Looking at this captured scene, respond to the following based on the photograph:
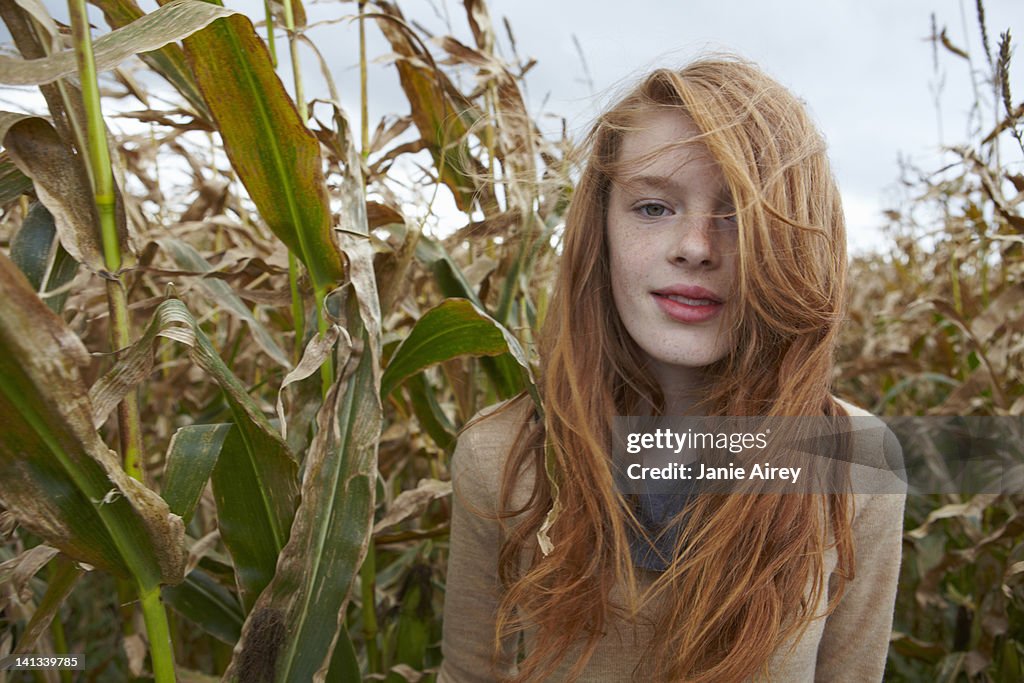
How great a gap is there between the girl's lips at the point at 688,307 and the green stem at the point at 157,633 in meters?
0.52

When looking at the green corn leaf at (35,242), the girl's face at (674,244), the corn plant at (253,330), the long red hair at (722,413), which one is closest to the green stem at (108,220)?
the corn plant at (253,330)

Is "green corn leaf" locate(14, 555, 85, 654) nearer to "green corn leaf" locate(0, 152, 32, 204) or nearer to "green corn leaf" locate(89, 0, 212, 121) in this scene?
"green corn leaf" locate(0, 152, 32, 204)

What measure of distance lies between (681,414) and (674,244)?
0.22 meters

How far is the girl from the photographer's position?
72cm

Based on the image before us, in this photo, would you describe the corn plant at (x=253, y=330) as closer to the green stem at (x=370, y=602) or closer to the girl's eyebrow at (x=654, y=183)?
the green stem at (x=370, y=602)

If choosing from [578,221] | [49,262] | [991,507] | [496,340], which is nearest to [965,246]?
[991,507]

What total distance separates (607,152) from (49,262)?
22.1 inches

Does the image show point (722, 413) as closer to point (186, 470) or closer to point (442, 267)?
point (442, 267)

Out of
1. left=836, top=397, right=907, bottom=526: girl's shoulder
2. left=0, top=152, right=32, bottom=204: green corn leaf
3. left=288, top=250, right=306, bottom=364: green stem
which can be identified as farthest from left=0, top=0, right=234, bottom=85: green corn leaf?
left=836, top=397, right=907, bottom=526: girl's shoulder

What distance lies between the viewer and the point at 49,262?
64cm

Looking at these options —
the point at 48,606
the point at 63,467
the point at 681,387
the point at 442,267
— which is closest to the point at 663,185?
the point at 681,387

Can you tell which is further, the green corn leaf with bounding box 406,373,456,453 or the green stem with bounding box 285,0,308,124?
the green corn leaf with bounding box 406,373,456,453

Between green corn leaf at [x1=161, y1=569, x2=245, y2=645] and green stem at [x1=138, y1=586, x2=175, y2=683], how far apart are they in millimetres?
289

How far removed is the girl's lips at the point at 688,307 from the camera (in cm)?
73
